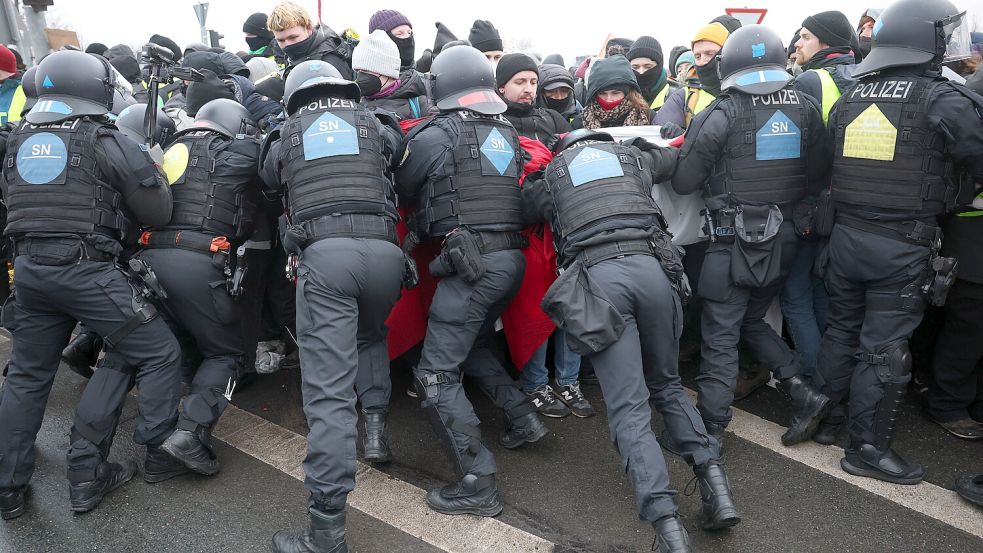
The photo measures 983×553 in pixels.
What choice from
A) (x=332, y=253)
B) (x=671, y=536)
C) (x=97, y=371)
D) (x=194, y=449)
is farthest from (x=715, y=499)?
(x=97, y=371)

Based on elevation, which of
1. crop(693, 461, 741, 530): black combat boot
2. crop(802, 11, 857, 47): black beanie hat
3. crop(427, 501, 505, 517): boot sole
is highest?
crop(802, 11, 857, 47): black beanie hat

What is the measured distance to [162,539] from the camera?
3129 millimetres

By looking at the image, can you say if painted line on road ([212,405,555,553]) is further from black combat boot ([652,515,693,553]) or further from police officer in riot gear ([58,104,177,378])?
police officer in riot gear ([58,104,177,378])

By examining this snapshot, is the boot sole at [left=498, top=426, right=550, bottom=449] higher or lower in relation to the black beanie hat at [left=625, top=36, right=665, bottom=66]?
lower

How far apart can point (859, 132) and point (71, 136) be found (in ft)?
13.3

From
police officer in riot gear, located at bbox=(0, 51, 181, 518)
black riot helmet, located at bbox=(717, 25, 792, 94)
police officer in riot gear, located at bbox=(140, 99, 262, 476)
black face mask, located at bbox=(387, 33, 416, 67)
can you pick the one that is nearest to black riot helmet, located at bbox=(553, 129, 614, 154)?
black riot helmet, located at bbox=(717, 25, 792, 94)

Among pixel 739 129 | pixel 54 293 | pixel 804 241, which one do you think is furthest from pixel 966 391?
pixel 54 293

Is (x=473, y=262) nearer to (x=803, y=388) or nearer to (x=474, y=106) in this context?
(x=474, y=106)

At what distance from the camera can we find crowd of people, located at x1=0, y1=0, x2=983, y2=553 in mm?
3154

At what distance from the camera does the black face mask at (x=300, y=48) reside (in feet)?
16.8

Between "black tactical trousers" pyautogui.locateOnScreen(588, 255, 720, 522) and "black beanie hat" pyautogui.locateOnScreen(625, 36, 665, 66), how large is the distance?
3.16m

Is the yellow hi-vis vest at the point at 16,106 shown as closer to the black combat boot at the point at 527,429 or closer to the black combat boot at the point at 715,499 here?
the black combat boot at the point at 527,429

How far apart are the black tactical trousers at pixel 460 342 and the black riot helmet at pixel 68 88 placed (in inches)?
81.8

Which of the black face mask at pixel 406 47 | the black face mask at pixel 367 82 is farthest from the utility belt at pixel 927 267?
the black face mask at pixel 406 47
